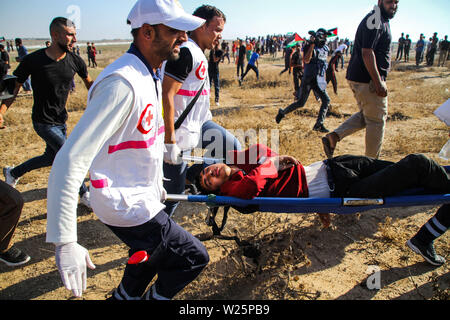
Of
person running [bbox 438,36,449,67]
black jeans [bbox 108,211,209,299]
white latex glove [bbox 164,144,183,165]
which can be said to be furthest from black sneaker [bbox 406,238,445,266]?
person running [bbox 438,36,449,67]

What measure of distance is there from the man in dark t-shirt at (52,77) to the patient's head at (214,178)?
173 centimetres

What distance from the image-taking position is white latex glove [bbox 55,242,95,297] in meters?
1.29

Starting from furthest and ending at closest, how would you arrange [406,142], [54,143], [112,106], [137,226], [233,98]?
[233,98]
[406,142]
[54,143]
[137,226]
[112,106]

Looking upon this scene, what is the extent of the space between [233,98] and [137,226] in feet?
32.3

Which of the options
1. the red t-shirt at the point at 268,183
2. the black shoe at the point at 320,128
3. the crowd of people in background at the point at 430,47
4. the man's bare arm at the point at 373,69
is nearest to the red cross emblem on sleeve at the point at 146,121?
the red t-shirt at the point at 268,183

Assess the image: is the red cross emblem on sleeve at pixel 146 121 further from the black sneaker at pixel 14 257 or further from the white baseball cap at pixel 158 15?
the black sneaker at pixel 14 257

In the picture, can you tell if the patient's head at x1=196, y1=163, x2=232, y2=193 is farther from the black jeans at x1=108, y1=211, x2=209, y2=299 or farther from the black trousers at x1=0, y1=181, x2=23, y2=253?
the black trousers at x1=0, y1=181, x2=23, y2=253

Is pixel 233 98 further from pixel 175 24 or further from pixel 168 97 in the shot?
pixel 175 24

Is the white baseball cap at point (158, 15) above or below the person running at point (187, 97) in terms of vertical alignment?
above

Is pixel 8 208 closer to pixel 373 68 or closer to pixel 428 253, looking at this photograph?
pixel 428 253

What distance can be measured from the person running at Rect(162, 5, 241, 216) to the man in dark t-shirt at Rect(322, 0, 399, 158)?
1.91 metres

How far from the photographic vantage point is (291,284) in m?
2.46

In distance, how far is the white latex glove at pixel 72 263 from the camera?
129 centimetres
